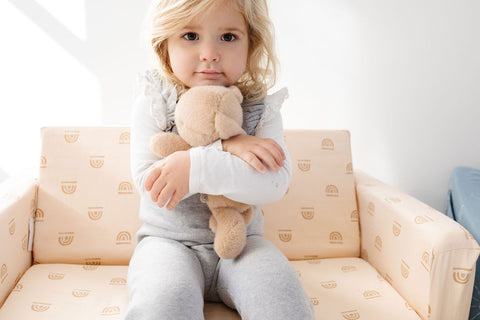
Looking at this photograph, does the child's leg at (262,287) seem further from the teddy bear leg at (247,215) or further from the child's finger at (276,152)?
the child's finger at (276,152)

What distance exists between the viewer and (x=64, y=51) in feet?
4.58

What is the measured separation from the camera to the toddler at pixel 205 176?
0.79 metres

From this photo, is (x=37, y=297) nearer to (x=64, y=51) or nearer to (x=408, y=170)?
(x=64, y=51)

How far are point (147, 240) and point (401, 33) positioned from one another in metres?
1.13

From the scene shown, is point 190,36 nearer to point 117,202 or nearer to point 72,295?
point 117,202

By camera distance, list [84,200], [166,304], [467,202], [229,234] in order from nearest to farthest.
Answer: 1. [166,304]
2. [229,234]
3. [84,200]
4. [467,202]

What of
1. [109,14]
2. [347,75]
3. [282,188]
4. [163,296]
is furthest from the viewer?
[347,75]

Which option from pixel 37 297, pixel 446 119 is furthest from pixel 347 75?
pixel 37 297

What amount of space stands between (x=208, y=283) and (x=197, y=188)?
244 mm

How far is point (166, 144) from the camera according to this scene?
0.86 meters

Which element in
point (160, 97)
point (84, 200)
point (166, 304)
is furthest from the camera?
point (84, 200)

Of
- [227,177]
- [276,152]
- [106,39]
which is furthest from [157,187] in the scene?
[106,39]

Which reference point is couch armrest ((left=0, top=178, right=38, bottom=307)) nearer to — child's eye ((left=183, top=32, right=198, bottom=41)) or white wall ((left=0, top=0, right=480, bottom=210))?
white wall ((left=0, top=0, right=480, bottom=210))

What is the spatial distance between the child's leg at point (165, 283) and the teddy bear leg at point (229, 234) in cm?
8
